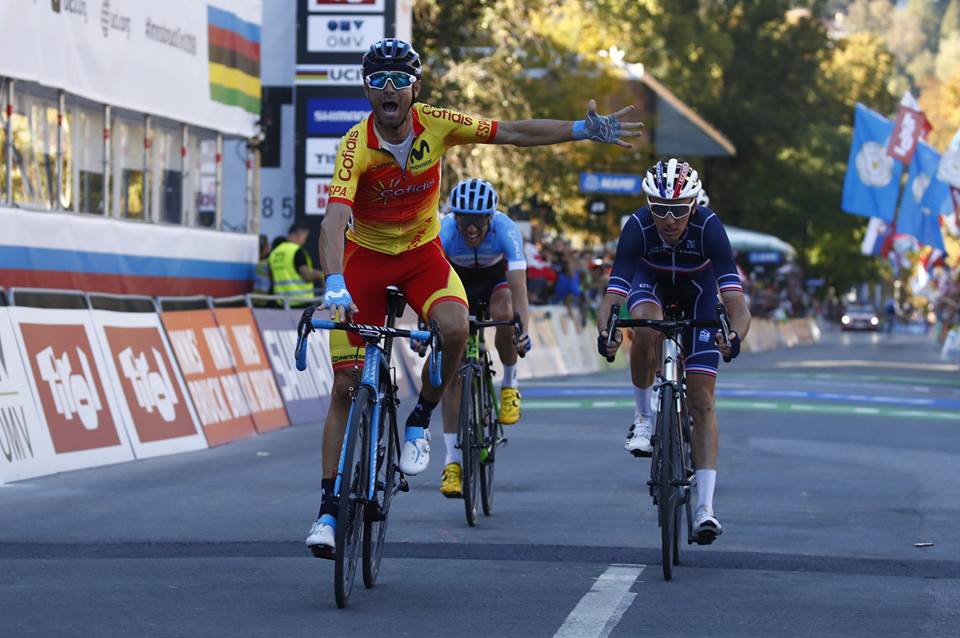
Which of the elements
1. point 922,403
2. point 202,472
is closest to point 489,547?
point 202,472

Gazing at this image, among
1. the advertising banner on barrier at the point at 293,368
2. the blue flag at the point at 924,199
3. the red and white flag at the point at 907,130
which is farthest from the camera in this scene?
the blue flag at the point at 924,199

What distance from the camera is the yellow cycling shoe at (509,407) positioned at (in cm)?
1251

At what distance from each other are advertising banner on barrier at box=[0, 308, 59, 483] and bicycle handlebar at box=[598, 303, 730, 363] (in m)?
5.12

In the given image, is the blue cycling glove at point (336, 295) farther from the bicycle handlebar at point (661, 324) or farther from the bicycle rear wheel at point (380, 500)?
the bicycle handlebar at point (661, 324)

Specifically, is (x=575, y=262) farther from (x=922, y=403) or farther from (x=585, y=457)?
(x=585, y=457)

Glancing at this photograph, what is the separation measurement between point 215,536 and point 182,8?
14.0m

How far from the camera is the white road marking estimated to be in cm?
765

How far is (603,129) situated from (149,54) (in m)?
14.6

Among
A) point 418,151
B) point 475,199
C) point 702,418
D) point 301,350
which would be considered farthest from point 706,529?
point 475,199

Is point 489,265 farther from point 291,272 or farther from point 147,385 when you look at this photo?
point 291,272

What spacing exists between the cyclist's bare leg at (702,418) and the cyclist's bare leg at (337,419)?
1.92 meters

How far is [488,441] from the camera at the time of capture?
1205 cm

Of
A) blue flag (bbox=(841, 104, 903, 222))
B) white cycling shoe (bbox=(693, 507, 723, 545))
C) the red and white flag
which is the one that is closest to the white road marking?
white cycling shoe (bbox=(693, 507, 723, 545))

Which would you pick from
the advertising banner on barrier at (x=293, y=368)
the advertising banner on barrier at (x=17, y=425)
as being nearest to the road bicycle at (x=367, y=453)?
the advertising banner on barrier at (x=17, y=425)
